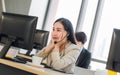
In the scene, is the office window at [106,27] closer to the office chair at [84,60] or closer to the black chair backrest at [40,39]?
the office chair at [84,60]

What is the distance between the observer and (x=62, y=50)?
7.79 feet

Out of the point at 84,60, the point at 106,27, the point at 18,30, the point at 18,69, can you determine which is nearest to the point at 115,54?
the point at 18,69

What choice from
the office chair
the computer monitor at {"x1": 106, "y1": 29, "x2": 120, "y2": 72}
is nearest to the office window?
the office chair

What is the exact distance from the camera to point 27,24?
2088mm

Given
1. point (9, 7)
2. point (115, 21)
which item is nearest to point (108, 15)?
point (115, 21)

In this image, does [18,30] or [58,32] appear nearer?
[18,30]

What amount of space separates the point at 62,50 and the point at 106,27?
2.67m

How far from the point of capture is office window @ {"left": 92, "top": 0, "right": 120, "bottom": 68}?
4781mm

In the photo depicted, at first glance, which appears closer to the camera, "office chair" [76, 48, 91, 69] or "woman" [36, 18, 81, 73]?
"woman" [36, 18, 81, 73]

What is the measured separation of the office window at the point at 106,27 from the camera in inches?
188

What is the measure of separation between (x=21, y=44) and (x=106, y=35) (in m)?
2.93

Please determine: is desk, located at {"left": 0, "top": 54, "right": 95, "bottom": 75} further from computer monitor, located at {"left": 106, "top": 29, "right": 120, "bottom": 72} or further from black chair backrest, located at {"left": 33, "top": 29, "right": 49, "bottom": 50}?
black chair backrest, located at {"left": 33, "top": 29, "right": 49, "bottom": 50}

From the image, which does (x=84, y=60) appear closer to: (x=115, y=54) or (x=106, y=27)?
(x=106, y=27)

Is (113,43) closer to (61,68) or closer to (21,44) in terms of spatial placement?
(61,68)
